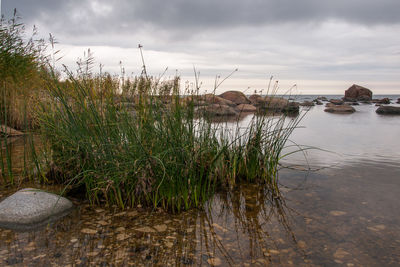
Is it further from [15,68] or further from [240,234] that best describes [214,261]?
[15,68]

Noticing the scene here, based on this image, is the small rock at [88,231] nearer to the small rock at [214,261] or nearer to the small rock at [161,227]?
the small rock at [161,227]

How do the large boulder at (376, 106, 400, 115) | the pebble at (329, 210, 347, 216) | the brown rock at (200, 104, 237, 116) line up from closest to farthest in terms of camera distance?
1. the pebble at (329, 210, 347, 216)
2. the brown rock at (200, 104, 237, 116)
3. the large boulder at (376, 106, 400, 115)

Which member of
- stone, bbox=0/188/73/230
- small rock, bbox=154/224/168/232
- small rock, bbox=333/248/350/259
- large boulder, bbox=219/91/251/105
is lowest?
small rock, bbox=333/248/350/259

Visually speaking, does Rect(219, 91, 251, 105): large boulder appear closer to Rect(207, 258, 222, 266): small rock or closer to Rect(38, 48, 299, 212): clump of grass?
Rect(38, 48, 299, 212): clump of grass

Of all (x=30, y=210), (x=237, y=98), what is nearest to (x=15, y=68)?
(x=30, y=210)

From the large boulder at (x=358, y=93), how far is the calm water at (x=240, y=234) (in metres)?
35.3

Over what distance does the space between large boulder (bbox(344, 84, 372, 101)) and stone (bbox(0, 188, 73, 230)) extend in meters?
37.2

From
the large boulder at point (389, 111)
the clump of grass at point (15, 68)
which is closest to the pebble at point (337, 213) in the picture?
the clump of grass at point (15, 68)

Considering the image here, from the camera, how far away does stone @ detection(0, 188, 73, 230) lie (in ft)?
7.75

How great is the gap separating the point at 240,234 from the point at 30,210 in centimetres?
175

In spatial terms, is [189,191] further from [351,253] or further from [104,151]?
[351,253]

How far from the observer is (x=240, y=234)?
2.33 m

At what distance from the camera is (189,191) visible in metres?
2.63

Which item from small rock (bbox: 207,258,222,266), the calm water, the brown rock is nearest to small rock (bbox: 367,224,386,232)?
the calm water
